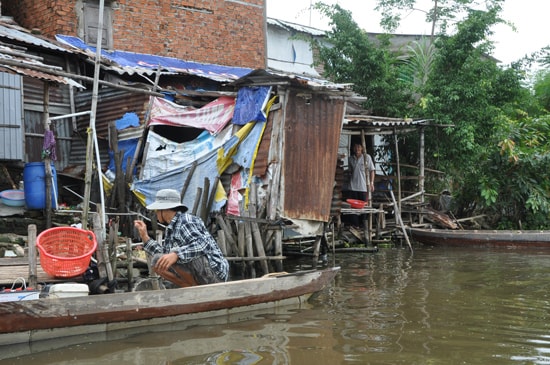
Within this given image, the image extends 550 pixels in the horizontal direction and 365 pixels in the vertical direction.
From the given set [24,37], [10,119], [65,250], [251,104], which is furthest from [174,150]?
[65,250]

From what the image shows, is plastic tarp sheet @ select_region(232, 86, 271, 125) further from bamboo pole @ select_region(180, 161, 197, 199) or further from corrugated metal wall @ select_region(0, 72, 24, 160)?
corrugated metal wall @ select_region(0, 72, 24, 160)

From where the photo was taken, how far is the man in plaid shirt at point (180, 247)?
21.6 feet

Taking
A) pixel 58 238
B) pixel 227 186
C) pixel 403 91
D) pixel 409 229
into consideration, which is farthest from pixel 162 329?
pixel 403 91

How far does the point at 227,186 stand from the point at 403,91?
28.1 feet

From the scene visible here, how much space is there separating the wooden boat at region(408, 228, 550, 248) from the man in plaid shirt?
9185mm

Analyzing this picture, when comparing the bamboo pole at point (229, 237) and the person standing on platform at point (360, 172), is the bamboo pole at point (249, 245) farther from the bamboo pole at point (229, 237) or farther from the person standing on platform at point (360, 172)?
the person standing on platform at point (360, 172)

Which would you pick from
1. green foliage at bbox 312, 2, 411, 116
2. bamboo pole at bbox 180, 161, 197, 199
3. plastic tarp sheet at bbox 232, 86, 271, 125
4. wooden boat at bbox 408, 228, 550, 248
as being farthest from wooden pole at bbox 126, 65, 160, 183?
wooden boat at bbox 408, 228, 550, 248

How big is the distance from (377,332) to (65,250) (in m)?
3.97

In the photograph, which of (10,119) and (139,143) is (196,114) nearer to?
(139,143)

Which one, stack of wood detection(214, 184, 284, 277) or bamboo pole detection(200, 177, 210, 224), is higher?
bamboo pole detection(200, 177, 210, 224)

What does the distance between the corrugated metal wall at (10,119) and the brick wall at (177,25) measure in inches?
127

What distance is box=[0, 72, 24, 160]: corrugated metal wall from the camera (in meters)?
11.0

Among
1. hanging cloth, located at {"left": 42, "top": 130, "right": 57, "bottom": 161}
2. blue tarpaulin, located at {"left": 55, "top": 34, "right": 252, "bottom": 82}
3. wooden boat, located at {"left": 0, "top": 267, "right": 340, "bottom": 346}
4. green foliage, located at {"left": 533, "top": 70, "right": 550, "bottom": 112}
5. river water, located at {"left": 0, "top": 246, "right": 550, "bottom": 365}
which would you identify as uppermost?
green foliage, located at {"left": 533, "top": 70, "right": 550, "bottom": 112}

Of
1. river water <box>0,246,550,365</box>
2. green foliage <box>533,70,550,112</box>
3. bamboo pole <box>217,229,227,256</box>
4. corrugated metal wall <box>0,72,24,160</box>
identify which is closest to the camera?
river water <box>0,246,550,365</box>
